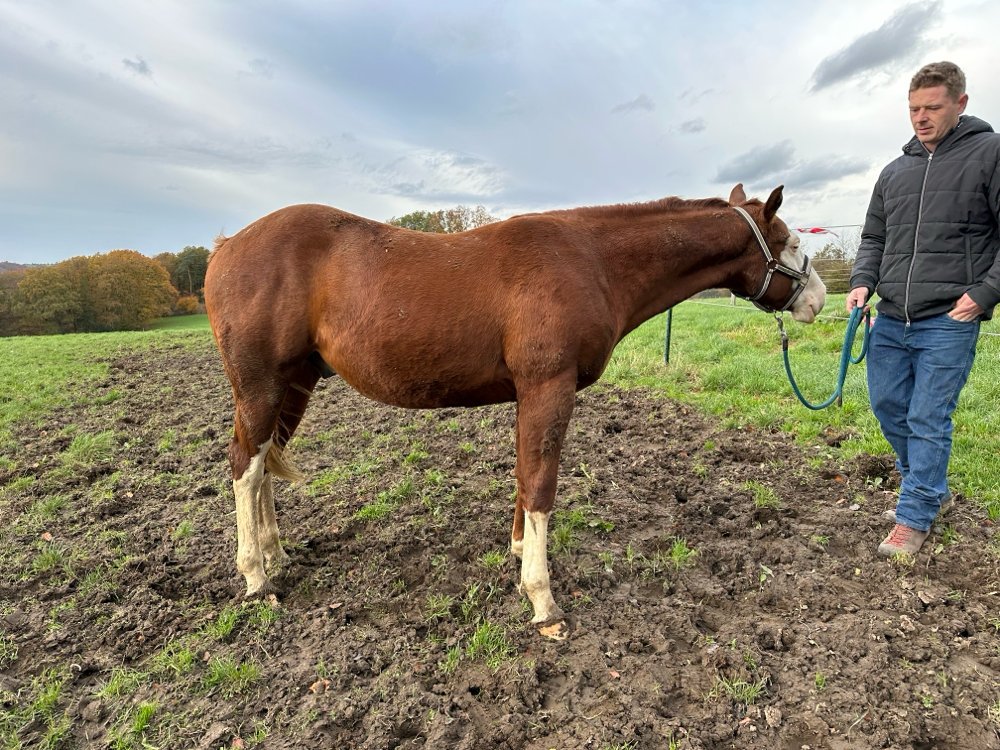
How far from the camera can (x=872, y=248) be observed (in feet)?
12.2

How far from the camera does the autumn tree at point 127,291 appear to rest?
1731 inches

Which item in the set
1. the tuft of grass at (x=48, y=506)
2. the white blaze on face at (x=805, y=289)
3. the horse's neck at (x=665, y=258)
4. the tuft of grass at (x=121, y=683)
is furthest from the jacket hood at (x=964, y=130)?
the tuft of grass at (x=48, y=506)

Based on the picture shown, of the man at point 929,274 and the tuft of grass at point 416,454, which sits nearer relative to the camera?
the man at point 929,274

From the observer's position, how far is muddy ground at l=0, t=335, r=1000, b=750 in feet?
7.50

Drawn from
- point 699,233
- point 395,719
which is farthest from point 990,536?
point 395,719

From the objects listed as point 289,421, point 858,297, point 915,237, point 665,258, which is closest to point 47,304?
point 289,421

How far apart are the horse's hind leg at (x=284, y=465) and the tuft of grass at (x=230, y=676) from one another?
0.96 m

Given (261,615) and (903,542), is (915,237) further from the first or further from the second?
(261,615)

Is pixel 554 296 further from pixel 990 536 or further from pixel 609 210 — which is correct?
pixel 990 536

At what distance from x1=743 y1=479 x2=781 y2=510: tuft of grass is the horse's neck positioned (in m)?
1.93

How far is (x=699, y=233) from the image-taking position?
10.8 ft

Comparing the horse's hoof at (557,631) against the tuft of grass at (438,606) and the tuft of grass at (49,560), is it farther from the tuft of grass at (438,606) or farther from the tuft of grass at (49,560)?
the tuft of grass at (49,560)

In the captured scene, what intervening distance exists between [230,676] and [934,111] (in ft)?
16.4

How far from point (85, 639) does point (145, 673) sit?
23.7 inches
